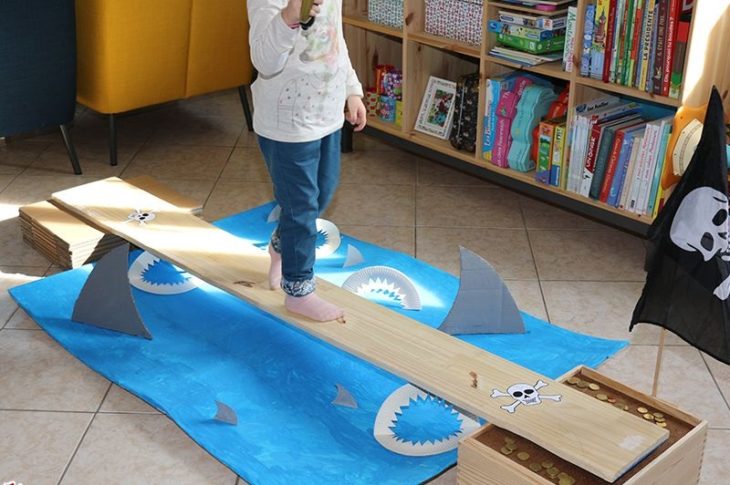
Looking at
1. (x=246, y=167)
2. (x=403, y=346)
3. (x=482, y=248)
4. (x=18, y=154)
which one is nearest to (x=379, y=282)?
(x=482, y=248)

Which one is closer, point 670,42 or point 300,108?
point 300,108

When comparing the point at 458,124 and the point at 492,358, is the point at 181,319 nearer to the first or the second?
the point at 492,358

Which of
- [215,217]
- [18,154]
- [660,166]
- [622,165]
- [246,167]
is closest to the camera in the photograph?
[660,166]

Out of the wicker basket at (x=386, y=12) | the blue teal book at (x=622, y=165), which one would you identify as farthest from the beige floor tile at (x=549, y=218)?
the wicker basket at (x=386, y=12)

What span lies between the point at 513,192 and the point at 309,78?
159 centimetres

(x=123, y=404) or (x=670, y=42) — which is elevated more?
(x=670, y=42)

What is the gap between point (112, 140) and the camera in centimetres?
398

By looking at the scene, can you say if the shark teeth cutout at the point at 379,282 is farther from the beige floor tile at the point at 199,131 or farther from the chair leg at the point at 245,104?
the chair leg at the point at 245,104

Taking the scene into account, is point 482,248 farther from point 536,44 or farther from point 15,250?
point 15,250

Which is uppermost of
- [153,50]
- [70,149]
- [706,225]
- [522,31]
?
[522,31]

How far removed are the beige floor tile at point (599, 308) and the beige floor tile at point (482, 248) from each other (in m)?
0.14

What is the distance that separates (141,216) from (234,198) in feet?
1.95

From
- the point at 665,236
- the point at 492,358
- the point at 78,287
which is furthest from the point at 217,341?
the point at 665,236

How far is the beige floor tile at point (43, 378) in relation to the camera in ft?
8.19
